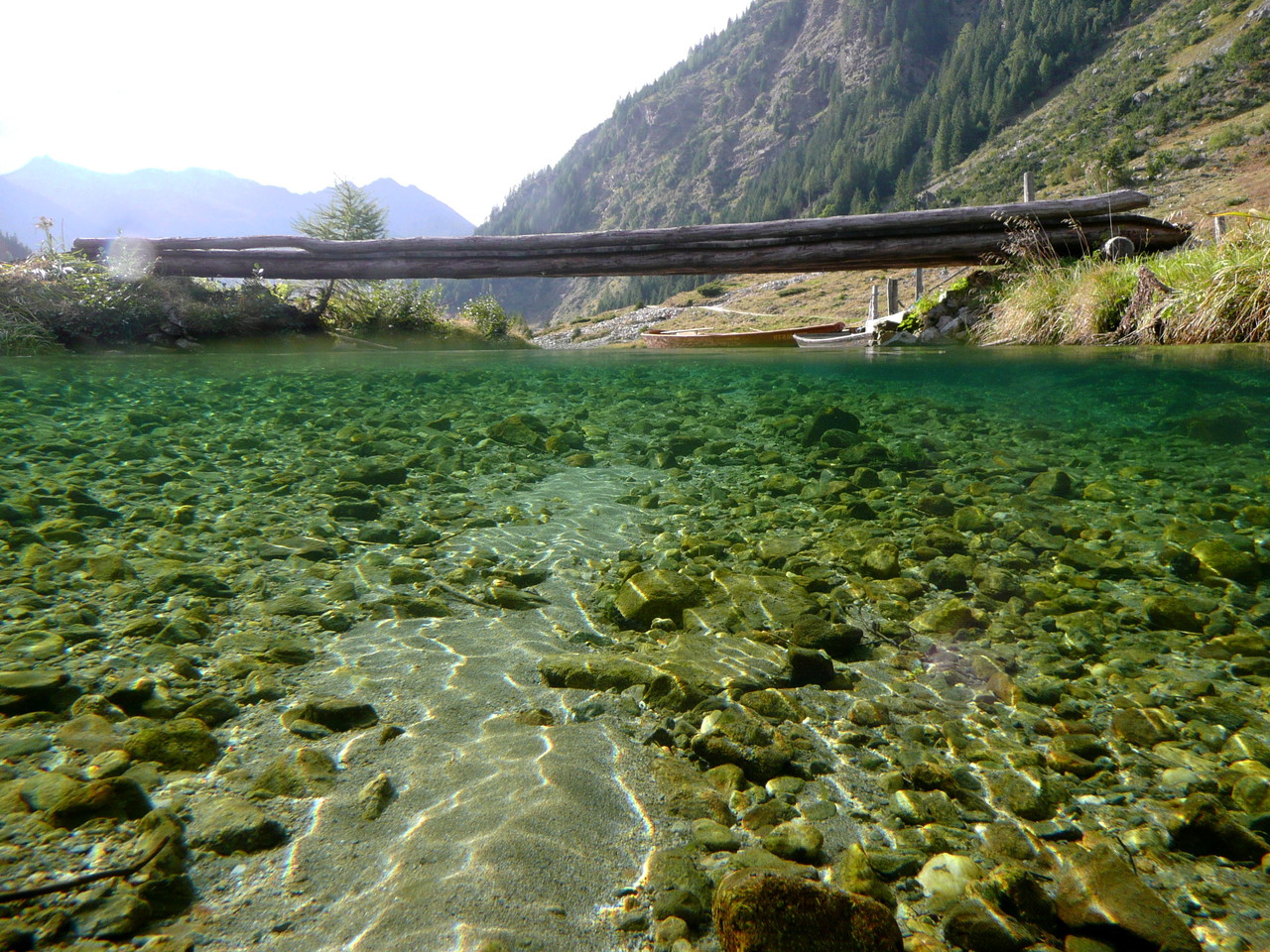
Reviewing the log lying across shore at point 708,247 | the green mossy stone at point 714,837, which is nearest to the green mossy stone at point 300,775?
the green mossy stone at point 714,837

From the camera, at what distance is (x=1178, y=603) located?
2100 mm

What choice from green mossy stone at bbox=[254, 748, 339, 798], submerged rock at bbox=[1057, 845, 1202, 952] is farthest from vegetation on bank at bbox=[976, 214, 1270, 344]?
green mossy stone at bbox=[254, 748, 339, 798]

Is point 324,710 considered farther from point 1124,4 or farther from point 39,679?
point 1124,4

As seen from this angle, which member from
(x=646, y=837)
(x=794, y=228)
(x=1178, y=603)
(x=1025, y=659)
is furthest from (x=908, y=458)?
(x=794, y=228)

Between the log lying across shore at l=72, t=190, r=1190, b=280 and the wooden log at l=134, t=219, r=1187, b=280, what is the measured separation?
0.05 ft

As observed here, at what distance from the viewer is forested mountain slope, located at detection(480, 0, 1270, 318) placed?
71625 mm

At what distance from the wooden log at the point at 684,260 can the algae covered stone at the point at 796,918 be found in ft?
33.9

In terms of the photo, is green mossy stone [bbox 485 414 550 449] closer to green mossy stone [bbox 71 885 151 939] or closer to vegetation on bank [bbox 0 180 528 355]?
green mossy stone [bbox 71 885 151 939]

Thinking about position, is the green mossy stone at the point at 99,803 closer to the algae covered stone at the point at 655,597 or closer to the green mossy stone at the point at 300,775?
the green mossy stone at the point at 300,775

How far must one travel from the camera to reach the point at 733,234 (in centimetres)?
1031

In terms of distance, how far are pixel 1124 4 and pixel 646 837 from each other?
134879mm

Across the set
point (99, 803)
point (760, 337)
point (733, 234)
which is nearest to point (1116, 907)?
point (99, 803)

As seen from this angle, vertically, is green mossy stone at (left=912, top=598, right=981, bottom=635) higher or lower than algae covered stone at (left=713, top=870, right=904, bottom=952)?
lower

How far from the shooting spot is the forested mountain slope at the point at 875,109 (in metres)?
71.6
